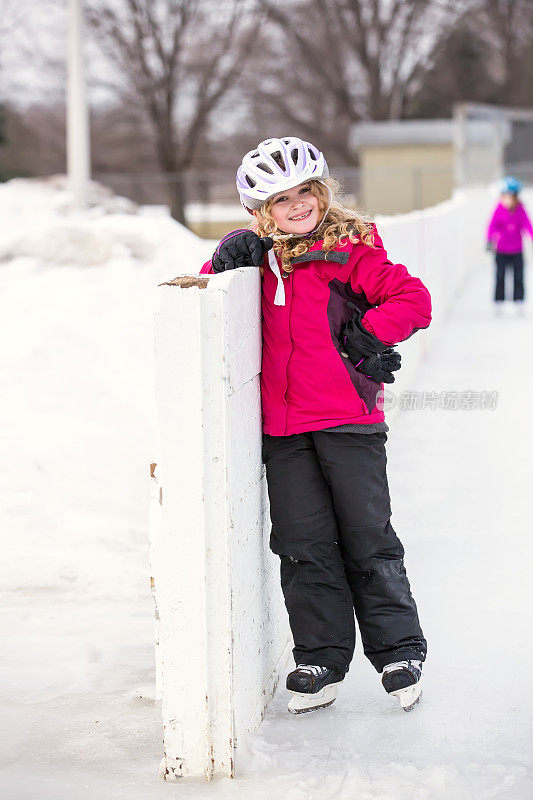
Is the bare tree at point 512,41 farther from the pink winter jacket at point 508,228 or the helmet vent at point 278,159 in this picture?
the helmet vent at point 278,159

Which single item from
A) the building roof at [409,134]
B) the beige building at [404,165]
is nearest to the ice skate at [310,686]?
the beige building at [404,165]

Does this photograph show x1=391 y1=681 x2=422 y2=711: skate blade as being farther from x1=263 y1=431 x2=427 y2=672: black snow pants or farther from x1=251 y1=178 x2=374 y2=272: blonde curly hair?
x1=251 y1=178 x2=374 y2=272: blonde curly hair

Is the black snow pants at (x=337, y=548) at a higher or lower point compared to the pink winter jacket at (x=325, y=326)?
lower

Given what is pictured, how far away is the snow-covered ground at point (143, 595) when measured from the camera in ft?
9.89

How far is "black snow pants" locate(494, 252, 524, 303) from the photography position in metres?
13.4

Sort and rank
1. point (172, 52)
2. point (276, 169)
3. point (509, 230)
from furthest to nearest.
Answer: point (172, 52) < point (509, 230) < point (276, 169)

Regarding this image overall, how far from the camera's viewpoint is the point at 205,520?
9.25 ft

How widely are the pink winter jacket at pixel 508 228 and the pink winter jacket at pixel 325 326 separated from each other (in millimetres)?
10371

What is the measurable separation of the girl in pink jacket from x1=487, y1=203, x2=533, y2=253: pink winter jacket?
10321 millimetres

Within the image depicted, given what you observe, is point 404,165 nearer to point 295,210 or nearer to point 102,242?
point 102,242

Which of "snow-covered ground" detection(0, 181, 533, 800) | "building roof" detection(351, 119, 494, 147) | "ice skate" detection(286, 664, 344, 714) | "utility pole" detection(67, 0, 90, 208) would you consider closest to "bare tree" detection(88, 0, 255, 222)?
"building roof" detection(351, 119, 494, 147)

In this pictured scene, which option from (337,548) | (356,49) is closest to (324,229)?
(337,548)

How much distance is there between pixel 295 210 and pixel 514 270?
10.5m

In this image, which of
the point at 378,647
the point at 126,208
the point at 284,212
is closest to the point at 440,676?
the point at 378,647
